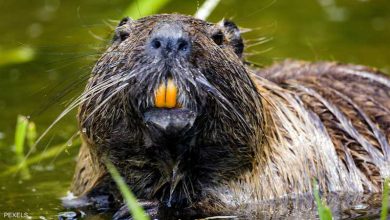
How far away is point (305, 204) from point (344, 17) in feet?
16.3

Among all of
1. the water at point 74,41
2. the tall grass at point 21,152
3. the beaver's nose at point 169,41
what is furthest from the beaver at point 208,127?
the water at point 74,41

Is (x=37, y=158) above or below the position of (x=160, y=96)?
above

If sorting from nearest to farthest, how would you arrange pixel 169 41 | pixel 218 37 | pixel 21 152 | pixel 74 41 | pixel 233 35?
pixel 169 41
pixel 218 37
pixel 233 35
pixel 21 152
pixel 74 41

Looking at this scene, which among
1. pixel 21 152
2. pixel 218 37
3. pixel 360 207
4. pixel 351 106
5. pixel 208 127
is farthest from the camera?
pixel 21 152

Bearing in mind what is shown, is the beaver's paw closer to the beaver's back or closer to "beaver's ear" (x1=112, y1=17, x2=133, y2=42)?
"beaver's ear" (x1=112, y1=17, x2=133, y2=42)

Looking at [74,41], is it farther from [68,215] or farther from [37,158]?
[68,215]

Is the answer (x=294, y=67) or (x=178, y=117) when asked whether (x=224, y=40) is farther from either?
(x=294, y=67)

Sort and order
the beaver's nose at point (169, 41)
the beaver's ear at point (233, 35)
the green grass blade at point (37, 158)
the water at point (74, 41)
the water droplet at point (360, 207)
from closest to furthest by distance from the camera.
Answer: the beaver's nose at point (169, 41) → the beaver's ear at point (233, 35) → the water droplet at point (360, 207) → the green grass blade at point (37, 158) → the water at point (74, 41)

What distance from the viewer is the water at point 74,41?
262 inches

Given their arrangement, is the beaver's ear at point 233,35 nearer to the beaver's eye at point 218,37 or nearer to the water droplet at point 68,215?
the beaver's eye at point 218,37

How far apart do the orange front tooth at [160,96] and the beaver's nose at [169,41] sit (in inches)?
5.0

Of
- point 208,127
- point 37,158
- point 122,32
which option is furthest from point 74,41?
point 208,127

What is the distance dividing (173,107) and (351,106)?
160cm

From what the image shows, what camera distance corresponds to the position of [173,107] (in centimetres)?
422
